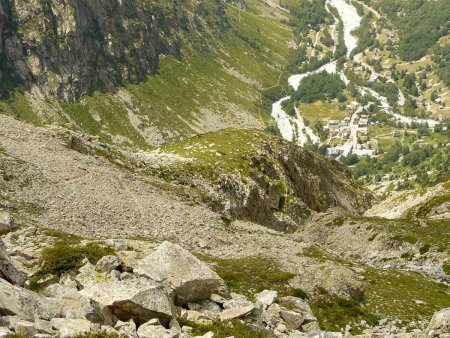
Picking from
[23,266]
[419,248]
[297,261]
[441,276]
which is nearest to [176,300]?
[23,266]

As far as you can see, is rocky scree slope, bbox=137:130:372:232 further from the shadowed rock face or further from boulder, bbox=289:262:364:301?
boulder, bbox=289:262:364:301

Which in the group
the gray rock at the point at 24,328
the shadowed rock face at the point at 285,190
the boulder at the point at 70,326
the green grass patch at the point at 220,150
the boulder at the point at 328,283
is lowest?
the shadowed rock face at the point at 285,190

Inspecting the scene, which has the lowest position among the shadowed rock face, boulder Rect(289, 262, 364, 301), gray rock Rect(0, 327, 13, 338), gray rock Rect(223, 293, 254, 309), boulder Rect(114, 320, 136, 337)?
the shadowed rock face

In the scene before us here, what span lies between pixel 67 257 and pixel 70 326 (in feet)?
37.5

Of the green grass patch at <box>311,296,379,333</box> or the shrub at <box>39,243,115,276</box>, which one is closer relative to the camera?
the shrub at <box>39,243,115,276</box>

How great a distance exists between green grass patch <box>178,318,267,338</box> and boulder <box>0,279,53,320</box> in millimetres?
7124

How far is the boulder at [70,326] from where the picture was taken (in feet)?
70.0

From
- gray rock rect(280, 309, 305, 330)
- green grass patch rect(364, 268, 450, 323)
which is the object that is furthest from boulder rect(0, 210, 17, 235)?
green grass patch rect(364, 268, 450, 323)

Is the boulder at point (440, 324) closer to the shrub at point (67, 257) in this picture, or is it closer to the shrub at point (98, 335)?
the shrub at point (98, 335)

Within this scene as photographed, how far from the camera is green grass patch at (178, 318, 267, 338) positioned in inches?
1059

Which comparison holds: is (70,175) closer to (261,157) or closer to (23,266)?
(23,266)

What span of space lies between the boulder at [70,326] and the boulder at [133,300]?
2382 mm

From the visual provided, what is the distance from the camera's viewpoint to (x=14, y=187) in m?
57.9

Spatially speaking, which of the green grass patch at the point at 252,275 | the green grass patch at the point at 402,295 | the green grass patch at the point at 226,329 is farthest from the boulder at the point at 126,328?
the green grass patch at the point at 402,295
